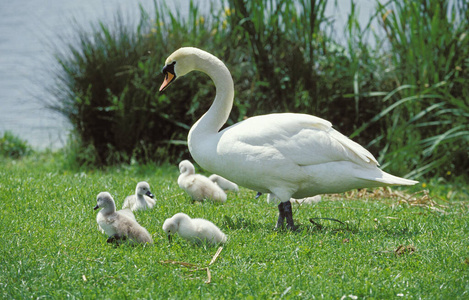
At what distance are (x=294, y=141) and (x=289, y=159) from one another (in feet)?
0.55

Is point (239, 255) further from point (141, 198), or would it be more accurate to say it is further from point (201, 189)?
point (201, 189)

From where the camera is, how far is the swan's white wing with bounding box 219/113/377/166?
4848mm

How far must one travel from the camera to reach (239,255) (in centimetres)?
413

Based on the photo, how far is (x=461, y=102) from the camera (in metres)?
8.84

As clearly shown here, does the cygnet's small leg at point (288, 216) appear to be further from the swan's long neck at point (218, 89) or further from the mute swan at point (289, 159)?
the swan's long neck at point (218, 89)

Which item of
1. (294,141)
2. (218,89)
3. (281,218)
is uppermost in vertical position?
(218,89)

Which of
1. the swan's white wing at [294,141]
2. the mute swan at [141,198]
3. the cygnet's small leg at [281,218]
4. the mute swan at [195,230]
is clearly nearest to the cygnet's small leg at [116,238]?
the mute swan at [195,230]

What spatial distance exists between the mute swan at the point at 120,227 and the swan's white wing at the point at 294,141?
1107mm

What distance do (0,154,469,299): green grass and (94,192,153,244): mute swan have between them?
80mm

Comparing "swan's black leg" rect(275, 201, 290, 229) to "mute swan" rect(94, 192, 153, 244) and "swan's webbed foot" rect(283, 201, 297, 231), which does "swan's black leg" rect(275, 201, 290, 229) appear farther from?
"mute swan" rect(94, 192, 153, 244)

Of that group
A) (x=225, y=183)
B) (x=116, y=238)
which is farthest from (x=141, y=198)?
(x=225, y=183)

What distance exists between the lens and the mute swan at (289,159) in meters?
4.84

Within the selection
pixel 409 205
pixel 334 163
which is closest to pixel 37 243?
pixel 334 163

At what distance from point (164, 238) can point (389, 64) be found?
7133 mm
